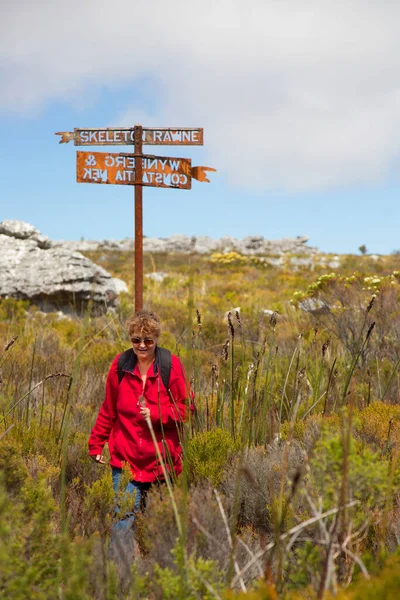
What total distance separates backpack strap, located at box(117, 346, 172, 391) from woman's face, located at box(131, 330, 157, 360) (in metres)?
0.06

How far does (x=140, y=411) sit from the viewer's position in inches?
118

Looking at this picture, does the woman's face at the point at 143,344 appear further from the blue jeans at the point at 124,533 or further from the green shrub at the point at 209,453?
the blue jeans at the point at 124,533

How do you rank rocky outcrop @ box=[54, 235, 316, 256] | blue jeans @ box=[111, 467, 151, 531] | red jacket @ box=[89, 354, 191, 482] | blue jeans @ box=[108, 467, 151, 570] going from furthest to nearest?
rocky outcrop @ box=[54, 235, 316, 256], red jacket @ box=[89, 354, 191, 482], blue jeans @ box=[111, 467, 151, 531], blue jeans @ box=[108, 467, 151, 570]

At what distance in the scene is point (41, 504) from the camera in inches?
75.0

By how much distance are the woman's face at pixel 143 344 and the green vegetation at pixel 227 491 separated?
239 mm

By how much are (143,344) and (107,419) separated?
539 millimetres

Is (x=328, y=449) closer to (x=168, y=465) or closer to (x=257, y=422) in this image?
(x=168, y=465)

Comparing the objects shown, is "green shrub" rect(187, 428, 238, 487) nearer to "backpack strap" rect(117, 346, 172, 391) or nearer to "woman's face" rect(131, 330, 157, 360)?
"backpack strap" rect(117, 346, 172, 391)

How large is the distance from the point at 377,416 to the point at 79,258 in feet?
26.4

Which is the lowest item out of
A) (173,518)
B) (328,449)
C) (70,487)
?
(70,487)

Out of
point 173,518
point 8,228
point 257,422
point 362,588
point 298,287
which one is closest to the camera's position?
point 362,588

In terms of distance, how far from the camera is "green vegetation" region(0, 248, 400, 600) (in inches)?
60.2

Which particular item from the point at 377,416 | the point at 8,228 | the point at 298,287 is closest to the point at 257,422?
the point at 377,416

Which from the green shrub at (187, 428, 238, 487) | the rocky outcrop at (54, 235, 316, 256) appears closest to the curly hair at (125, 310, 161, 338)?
the green shrub at (187, 428, 238, 487)
